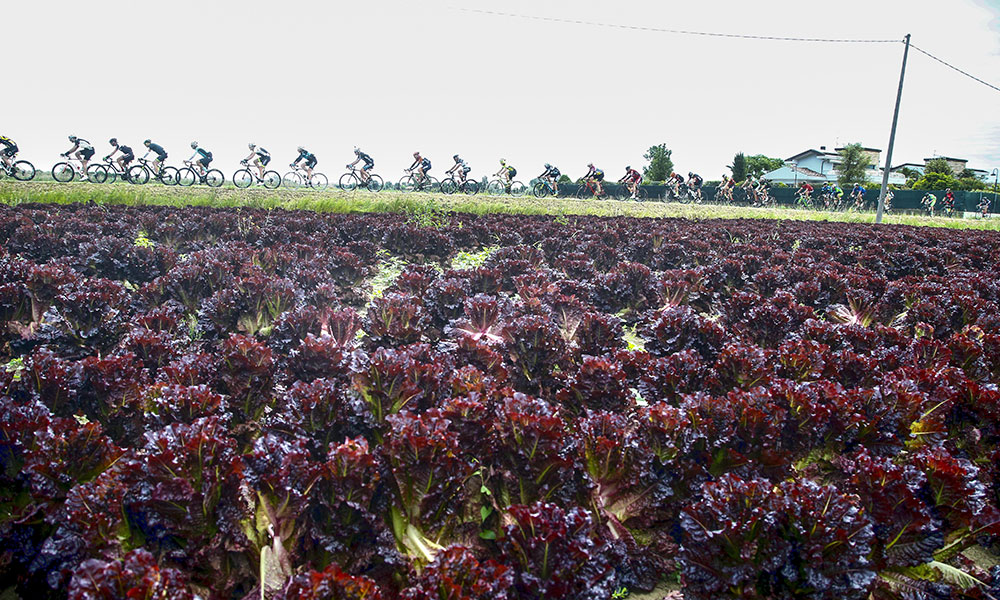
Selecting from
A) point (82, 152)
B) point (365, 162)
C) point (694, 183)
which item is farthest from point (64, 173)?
point (694, 183)

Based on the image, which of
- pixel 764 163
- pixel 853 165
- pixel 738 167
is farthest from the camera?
pixel 764 163

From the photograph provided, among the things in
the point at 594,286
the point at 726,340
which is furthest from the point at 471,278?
the point at 726,340

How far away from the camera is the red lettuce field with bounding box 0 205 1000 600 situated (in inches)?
75.0

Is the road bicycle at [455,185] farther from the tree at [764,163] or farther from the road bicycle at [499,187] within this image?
the tree at [764,163]

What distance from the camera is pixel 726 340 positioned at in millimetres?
4137

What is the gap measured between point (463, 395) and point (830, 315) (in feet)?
16.7

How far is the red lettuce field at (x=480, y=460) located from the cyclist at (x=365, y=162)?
24846 mm

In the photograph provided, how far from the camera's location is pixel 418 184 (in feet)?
99.7

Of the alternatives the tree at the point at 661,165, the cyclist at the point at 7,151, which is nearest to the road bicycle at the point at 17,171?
the cyclist at the point at 7,151

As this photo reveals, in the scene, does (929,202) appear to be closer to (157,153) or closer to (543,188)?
(543,188)

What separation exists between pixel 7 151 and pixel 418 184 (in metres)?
17.3

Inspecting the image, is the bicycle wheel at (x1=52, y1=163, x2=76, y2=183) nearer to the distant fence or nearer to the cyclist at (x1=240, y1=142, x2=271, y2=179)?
the cyclist at (x1=240, y1=142, x2=271, y2=179)

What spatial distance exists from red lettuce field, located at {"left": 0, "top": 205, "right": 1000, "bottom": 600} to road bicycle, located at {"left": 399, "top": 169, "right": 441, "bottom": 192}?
87.0 feet

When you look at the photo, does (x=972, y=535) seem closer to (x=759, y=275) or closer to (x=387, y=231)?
(x=759, y=275)
